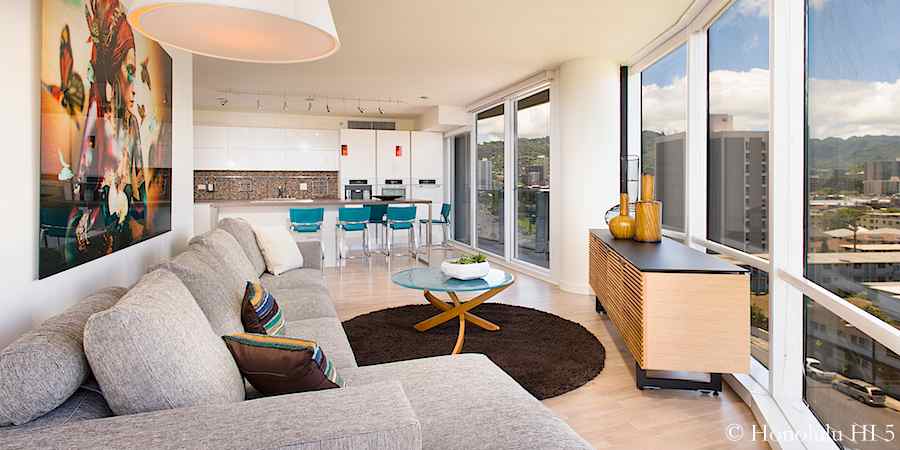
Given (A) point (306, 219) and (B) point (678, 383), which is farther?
(A) point (306, 219)

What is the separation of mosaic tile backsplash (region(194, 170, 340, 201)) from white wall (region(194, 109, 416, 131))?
2.90 feet

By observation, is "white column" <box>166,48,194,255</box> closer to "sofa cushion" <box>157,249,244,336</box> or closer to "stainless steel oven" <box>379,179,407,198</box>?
"sofa cushion" <box>157,249,244,336</box>

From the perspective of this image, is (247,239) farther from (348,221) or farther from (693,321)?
(348,221)

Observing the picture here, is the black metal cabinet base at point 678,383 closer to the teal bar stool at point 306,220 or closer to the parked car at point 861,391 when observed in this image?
the parked car at point 861,391

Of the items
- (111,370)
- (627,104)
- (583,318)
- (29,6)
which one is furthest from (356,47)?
(111,370)

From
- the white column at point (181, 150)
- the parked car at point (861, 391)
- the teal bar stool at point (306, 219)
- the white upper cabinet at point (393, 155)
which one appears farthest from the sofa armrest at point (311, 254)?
the white upper cabinet at point (393, 155)

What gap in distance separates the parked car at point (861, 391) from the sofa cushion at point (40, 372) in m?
2.71

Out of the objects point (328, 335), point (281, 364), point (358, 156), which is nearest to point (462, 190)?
point (358, 156)

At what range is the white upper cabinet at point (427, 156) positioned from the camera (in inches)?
410

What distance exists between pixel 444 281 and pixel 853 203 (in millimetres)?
2355

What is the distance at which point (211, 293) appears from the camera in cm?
212

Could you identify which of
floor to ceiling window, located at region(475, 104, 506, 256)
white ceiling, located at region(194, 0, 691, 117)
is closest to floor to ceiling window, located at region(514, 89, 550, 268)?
floor to ceiling window, located at region(475, 104, 506, 256)

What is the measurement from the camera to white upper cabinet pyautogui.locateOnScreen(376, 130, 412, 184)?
1023 cm

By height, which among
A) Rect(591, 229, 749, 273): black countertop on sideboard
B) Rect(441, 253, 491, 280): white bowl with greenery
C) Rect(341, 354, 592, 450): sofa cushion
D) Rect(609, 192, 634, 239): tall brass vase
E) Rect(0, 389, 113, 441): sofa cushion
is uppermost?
→ Rect(609, 192, 634, 239): tall brass vase
